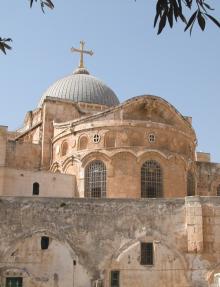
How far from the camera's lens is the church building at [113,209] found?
78.0 ft

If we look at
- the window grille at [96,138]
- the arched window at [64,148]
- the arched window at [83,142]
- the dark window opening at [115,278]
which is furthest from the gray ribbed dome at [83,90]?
the dark window opening at [115,278]

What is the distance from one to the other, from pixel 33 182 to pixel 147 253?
8764mm

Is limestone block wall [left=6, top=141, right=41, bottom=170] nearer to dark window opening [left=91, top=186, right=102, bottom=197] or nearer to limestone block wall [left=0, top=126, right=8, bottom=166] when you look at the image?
limestone block wall [left=0, top=126, right=8, bottom=166]

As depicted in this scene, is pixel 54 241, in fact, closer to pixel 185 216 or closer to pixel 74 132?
pixel 185 216

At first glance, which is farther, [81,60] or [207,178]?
[81,60]

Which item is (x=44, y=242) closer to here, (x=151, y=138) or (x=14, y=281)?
(x=14, y=281)

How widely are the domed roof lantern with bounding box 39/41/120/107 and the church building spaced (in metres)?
7.32

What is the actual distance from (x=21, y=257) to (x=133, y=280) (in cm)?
554

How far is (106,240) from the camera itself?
24.4 m

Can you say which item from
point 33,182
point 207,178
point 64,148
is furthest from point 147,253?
point 207,178

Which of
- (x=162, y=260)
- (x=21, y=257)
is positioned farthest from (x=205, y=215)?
(x=21, y=257)

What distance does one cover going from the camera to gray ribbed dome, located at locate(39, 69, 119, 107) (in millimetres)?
39500

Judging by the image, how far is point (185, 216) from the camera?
2512cm

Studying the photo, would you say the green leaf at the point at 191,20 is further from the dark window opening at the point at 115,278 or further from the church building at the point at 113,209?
the dark window opening at the point at 115,278
